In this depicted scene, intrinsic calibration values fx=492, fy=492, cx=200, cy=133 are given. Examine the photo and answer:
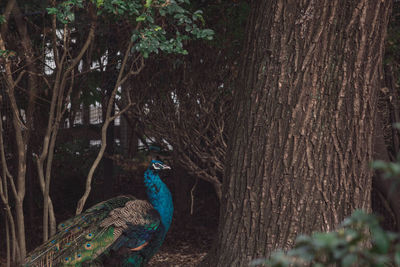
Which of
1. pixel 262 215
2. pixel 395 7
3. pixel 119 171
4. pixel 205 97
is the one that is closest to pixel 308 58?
pixel 262 215

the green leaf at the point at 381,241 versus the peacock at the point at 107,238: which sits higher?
the green leaf at the point at 381,241

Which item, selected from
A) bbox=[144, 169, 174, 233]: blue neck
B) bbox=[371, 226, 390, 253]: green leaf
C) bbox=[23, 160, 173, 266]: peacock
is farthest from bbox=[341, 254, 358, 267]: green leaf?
bbox=[144, 169, 174, 233]: blue neck

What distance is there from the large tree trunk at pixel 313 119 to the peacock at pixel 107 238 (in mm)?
1484

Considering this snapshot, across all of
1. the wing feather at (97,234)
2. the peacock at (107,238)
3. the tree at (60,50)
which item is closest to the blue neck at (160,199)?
the peacock at (107,238)

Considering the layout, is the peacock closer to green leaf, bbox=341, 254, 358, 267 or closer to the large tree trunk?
the large tree trunk

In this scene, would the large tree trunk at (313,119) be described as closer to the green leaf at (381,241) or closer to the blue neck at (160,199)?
the blue neck at (160,199)

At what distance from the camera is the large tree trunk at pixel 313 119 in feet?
9.45

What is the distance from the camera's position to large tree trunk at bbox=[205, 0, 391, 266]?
9.45 ft

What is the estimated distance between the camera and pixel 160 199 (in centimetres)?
461

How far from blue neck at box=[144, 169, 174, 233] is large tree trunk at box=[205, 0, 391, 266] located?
1687 millimetres

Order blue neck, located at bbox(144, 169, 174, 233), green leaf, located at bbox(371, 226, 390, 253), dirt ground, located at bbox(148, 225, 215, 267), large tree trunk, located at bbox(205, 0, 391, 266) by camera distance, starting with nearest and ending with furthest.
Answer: green leaf, located at bbox(371, 226, 390, 253) → large tree trunk, located at bbox(205, 0, 391, 266) → blue neck, located at bbox(144, 169, 174, 233) → dirt ground, located at bbox(148, 225, 215, 267)

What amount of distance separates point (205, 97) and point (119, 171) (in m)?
2.72

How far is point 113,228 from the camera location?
4113 mm

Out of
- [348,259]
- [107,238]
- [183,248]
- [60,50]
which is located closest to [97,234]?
[107,238]
